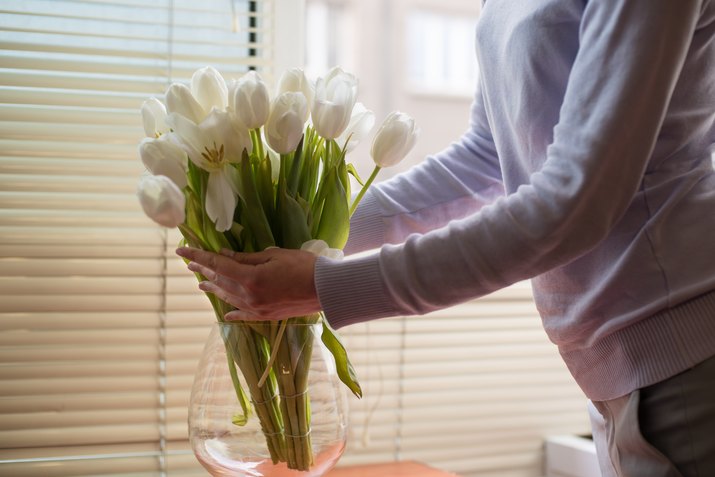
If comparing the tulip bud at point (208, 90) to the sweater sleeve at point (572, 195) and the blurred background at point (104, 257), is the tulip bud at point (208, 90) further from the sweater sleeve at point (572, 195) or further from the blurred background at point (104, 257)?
the blurred background at point (104, 257)

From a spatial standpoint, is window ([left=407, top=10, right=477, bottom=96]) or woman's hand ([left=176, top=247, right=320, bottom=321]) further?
window ([left=407, top=10, right=477, bottom=96])

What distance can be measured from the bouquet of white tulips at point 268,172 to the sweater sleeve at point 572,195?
9cm

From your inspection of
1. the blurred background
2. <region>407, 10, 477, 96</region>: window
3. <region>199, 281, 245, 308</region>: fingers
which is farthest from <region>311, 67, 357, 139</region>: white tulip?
<region>407, 10, 477, 96</region>: window

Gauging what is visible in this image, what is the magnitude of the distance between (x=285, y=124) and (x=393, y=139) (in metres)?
0.15

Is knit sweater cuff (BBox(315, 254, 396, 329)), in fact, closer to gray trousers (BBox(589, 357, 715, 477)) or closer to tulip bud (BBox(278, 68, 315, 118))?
tulip bud (BBox(278, 68, 315, 118))

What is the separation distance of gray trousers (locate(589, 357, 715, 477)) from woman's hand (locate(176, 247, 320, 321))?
37 cm

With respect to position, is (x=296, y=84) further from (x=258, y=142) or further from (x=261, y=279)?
(x=261, y=279)

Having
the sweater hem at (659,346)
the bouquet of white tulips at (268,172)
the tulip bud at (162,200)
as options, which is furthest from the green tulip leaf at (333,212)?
the sweater hem at (659,346)

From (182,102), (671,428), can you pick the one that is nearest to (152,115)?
(182,102)

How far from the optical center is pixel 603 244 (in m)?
0.91

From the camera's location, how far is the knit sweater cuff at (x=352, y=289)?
33.4 inches

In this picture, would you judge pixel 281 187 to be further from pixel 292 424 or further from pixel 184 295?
pixel 184 295

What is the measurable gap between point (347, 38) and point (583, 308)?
3.42 ft

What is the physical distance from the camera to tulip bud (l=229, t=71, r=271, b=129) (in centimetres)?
85
